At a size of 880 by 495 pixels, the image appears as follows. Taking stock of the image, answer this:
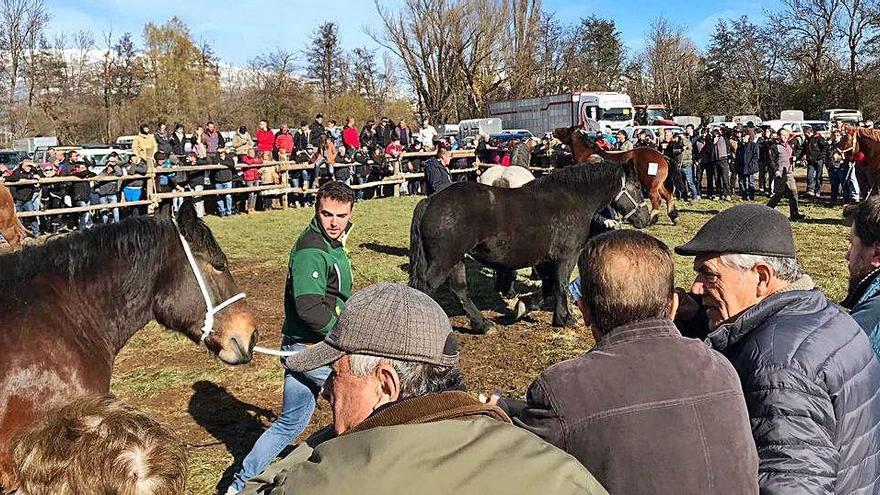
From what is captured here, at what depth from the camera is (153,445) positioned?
1458 millimetres

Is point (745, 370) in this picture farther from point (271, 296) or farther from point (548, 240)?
point (271, 296)

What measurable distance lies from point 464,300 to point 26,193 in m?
11.5

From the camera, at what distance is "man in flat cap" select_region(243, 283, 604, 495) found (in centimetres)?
113

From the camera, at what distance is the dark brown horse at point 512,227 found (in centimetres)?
684

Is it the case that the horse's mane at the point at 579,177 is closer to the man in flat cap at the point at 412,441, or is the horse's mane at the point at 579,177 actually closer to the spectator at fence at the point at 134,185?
the man in flat cap at the point at 412,441

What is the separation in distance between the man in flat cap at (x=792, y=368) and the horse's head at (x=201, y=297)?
2368 mm

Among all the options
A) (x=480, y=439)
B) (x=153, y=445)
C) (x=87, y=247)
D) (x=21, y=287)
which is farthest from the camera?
(x=87, y=247)

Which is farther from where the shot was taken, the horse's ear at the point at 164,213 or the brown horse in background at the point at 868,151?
the brown horse in background at the point at 868,151

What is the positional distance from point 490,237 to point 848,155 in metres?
11.6

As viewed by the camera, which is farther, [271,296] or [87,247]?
[271,296]

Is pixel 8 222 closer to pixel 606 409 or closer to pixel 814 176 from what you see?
pixel 606 409

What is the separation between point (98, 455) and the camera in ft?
4.65

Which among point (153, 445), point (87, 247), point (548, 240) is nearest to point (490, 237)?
point (548, 240)

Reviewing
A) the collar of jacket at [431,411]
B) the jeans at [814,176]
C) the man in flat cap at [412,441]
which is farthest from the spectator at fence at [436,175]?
the jeans at [814,176]
